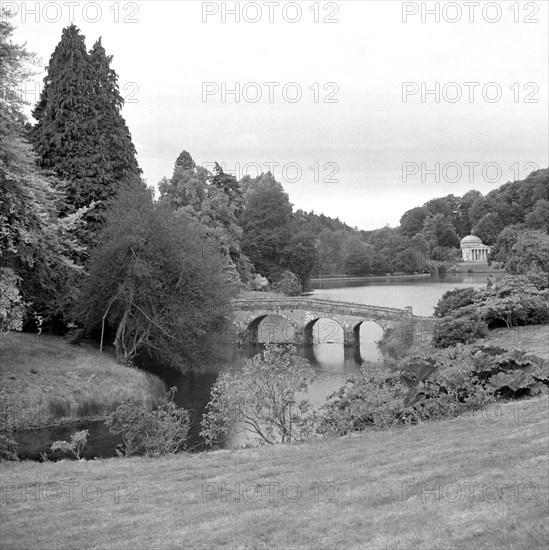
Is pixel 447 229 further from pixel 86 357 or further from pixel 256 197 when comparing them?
pixel 86 357

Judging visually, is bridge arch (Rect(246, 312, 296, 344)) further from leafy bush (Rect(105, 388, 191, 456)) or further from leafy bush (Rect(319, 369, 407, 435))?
leafy bush (Rect(105, 388, 191, 456))

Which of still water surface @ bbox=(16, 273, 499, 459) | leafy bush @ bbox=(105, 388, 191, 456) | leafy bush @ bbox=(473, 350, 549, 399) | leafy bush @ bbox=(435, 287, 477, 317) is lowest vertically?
still water surface @ bbox=(16, 273, 499, 459)

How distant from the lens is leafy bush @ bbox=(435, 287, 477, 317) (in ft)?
134

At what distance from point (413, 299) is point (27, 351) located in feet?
159

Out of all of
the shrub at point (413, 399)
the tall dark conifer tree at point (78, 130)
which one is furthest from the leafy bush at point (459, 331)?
the tall dark conifer tree at point (78, 130)

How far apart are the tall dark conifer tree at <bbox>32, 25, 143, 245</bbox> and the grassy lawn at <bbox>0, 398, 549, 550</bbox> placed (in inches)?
975

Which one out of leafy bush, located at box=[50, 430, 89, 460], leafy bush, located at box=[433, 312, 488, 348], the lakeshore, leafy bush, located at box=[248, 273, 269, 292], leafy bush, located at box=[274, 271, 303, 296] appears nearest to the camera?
leafy bush, located at box=[50, 430, 89, 460]

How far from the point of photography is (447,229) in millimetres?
129875

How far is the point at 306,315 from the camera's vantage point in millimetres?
48062

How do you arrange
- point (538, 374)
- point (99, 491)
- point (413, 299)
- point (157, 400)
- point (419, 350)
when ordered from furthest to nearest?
point (413, 299) → point (419, 350) → point (157, 400) → point (538, 374) → point (99, 491)

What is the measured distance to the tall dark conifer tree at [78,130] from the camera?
37656 millimetres

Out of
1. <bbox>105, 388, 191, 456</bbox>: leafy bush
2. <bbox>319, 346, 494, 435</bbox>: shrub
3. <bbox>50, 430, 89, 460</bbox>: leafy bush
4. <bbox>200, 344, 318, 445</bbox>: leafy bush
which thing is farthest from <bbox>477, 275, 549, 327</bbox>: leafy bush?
<bbox>50, 430, 89, 460</bbox>: leafy bush

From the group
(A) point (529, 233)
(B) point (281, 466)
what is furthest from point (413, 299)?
(B) point (281, 466)

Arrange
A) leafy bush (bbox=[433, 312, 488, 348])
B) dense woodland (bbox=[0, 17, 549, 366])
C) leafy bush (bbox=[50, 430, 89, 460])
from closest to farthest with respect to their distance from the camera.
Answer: leafy bush (bbox=[50, 430, 89, 460]) → dense woodland (bbox=[0, 17, 549, 366]) → leafy bush (bbox=[433, 312, 488, 348])
